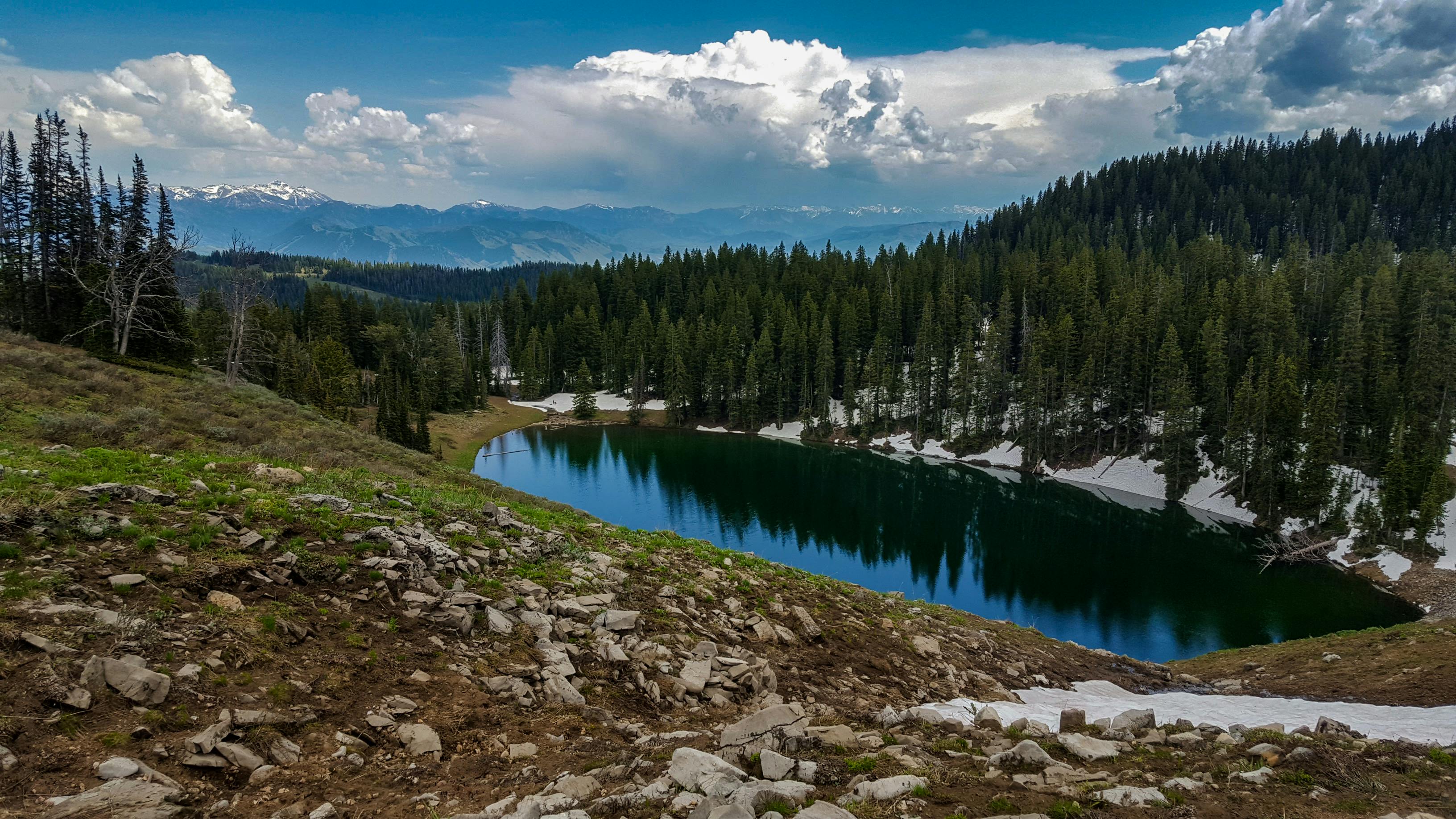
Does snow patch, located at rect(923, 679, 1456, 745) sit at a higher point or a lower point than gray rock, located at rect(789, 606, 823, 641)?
lower

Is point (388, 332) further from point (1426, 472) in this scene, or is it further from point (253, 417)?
point (1426, 472)

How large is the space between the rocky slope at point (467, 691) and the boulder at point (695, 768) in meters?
0.04

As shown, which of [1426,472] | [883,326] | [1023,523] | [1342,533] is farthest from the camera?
[883,326]

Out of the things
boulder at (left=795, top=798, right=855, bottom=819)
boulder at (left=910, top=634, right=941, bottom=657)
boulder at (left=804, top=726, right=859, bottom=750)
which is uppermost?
boulder at (left=795, top=798, right=855, bottom=819)

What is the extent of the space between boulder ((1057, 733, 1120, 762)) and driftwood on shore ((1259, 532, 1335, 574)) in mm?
48873

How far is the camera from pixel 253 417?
30.4 meters

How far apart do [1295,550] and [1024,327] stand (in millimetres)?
55882

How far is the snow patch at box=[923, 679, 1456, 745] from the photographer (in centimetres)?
1337

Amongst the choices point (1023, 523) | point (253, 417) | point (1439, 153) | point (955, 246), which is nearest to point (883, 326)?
point (1023, 523)

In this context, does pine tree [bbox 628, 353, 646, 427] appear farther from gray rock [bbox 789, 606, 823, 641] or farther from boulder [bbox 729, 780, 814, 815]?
boulder [bbox 729, 780, 814, 815]

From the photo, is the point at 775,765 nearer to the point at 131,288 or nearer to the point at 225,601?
the point at 225,601

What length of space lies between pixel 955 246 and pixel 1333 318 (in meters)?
98.5

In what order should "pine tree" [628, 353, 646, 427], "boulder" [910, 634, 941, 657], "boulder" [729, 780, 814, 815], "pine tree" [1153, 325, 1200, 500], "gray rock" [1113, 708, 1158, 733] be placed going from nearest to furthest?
"boulder" [729, 780, 814, 815]
"gray rock" [1113, 708, 1158, 733]
"boulder" [910, 634, 941, 657]
"pine tree" [1153, 325, 1200, 500]
"pine tree" [628, 353, 646, 427]

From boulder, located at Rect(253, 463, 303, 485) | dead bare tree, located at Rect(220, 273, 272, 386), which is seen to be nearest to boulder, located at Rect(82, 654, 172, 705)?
boulder, located at Rect(253, 463, 303, 485)
